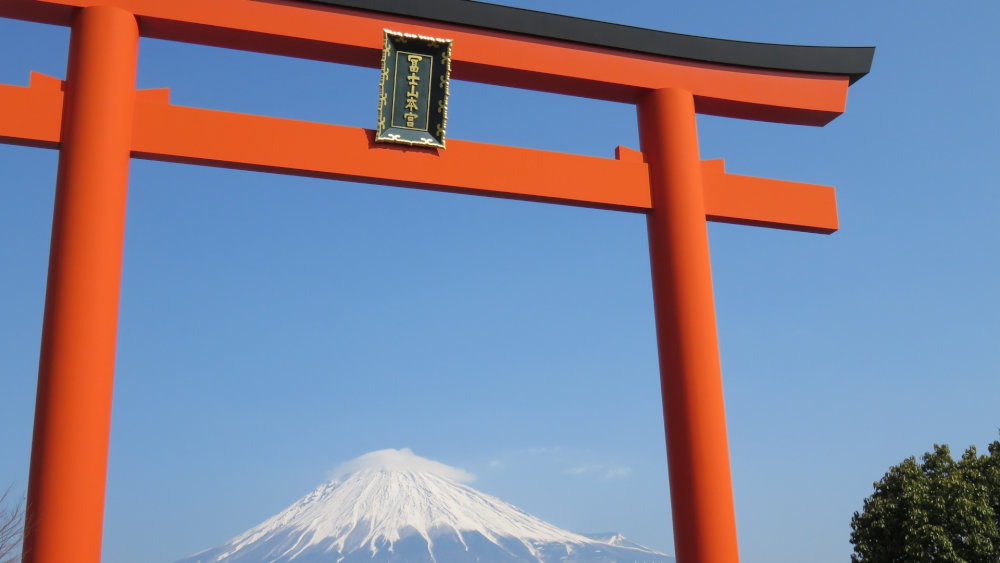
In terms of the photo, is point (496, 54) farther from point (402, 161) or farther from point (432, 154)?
point (402, 161)

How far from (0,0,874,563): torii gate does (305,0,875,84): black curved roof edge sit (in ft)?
0.04

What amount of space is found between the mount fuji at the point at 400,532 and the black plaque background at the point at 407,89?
4504 inches

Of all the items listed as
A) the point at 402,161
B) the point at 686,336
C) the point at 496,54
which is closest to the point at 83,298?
the point at 402,161

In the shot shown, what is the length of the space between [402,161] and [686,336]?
218 centimetres

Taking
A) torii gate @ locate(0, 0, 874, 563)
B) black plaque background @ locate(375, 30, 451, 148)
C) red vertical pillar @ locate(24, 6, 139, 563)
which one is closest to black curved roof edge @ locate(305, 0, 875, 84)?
torii gate @ locate(0, 0, 874, 563)

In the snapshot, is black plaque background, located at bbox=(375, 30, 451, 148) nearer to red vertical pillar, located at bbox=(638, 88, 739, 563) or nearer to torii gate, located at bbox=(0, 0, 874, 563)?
torii gate, located at bbox=(0, 0, 874, 563)

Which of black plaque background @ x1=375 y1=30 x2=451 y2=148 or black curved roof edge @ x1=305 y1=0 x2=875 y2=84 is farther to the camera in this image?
black curved roof edge @ x1=305 y1=0 x2=875 y2=84

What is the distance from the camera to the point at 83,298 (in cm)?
486

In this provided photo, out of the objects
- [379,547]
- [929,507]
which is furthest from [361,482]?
[929,507]

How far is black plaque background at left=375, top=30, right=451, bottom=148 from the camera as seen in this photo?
5.89 m

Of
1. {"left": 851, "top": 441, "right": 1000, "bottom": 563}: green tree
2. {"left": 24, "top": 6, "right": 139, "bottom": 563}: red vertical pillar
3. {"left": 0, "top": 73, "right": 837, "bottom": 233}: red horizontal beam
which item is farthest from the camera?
{"left": 851, "top": 441, "right": 1000, "bottom": 563}: green tree

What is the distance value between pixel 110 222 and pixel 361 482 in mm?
134845

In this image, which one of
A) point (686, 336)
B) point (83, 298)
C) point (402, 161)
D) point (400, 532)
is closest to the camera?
point (83, 298)

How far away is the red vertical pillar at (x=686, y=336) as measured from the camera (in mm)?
5680
